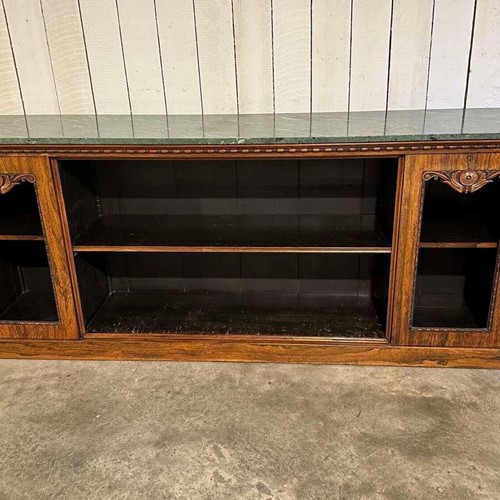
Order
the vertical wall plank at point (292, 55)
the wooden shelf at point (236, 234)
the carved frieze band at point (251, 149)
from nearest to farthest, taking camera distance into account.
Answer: the carved frieze band at point (251, 149) → the wooden shelf at point (236, 234) → the vertical wall plank at point (292, 55)

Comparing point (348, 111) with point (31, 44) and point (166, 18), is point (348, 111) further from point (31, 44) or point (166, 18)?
point (31, 44)

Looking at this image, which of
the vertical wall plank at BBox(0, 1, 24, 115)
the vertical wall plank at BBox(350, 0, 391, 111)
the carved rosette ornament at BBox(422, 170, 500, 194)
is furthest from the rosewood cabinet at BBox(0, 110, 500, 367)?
the vertical wall plank at BBox(0, 1, 24, 115)

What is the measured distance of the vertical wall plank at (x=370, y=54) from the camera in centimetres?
204

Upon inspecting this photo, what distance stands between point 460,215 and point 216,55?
1.25 m

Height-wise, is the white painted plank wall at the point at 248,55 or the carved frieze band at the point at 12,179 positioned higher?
the white painted plank wall at the point at 248,55

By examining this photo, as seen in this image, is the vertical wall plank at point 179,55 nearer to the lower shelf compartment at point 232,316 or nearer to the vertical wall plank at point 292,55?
the vertical wall plank at point 292,55

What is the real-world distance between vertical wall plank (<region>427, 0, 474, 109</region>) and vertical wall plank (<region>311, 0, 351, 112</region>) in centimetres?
36

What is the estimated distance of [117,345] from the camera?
2098mm

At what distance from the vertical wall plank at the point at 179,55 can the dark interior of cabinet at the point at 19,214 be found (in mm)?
741

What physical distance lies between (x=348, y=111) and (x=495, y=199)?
2.33 ft

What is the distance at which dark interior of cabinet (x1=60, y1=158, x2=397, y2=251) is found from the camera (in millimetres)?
2100

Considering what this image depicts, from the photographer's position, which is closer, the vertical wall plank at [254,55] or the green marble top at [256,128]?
the green marble top at [256,128]

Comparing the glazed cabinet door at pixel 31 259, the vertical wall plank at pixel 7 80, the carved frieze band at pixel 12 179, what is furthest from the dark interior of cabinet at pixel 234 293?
the vertical wall plank at pixel 7 80

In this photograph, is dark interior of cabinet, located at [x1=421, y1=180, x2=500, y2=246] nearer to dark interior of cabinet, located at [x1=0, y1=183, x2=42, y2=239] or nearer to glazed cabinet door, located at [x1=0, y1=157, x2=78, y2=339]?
glazed cabinet door, located at [x1=0, y1=157, x2=78, y2=339]
